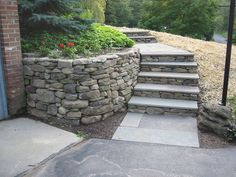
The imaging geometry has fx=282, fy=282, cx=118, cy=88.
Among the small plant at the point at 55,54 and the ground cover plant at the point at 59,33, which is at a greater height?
the ground cover plant at the point at 59,33

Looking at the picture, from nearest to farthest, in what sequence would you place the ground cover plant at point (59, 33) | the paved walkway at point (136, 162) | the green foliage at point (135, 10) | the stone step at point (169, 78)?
the paved walkway at point (136, 162), the ground cover plant at point (59, 33), the stone step at point (169, 78), the green foliage at point (135, 10)

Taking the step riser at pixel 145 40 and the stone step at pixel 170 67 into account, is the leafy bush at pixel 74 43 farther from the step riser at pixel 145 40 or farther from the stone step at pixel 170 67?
the step riser at pixel 145 40

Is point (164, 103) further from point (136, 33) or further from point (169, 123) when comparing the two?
point (136, 33)

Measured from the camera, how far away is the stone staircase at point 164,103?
387 centimetres

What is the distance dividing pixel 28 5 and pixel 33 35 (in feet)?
1.60

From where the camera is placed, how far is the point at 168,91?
4789mm

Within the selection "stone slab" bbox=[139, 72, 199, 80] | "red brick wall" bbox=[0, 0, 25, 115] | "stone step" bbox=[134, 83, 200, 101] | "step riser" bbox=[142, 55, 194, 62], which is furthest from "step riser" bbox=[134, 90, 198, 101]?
"red brick wall" bbox=[0, 0, 25, 115]

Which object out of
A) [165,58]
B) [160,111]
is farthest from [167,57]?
[160,111]

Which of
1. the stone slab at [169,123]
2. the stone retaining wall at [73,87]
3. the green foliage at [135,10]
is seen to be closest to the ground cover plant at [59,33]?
the stone retaining wall at [73,87]

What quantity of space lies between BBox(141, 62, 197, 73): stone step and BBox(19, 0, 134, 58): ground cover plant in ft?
1.85

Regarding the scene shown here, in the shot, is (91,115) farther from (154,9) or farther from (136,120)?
(154,9)

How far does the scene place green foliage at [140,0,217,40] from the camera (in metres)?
14.1

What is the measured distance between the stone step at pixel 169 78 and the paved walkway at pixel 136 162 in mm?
1767

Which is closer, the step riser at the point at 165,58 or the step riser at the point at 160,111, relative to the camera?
the step riser at the point at 160,111
